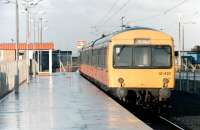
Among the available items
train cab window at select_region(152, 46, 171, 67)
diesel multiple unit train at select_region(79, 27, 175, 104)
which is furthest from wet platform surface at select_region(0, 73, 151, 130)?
train cab window at select_region(152, 46, 171, 67)

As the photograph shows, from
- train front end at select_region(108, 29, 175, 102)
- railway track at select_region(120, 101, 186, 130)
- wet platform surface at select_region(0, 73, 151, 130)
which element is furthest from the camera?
train front end at select_region(108, 29, 175, 102)

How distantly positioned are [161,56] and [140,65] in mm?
928

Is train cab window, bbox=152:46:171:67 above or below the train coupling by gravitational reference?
above

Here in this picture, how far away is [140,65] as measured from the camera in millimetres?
25203

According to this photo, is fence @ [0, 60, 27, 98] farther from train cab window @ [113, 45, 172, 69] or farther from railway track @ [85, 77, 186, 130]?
train cab window @ [113, 45, 172, 69]

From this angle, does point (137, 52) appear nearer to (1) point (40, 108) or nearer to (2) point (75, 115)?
(1) point (40, 108)

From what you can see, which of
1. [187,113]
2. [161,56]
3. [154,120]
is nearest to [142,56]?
[161,56]

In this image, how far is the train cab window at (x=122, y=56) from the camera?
83.1 feet

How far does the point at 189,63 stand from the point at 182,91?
49998mm

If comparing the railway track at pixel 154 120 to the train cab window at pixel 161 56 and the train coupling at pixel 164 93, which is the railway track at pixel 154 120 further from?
the train cab window at pixel 161 56

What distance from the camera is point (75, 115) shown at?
19125mm

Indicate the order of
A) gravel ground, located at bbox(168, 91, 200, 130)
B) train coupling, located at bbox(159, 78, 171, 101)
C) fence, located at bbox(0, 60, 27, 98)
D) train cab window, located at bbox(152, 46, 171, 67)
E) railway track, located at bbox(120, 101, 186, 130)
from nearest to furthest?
railway track, located at bbox(120, 101, 186, 130), gravel ground, located at bbox(168, 91, 200, 130), train coupling, located at bbox(159, 78, 171, 101), train cab window, located at bbox(152, 46, 171, 67), fence, located at bbox(0, 60, 27, 98)

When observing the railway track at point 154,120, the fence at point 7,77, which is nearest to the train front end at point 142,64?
the railway track at point 154,120

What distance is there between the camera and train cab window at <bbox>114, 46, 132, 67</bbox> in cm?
2533
